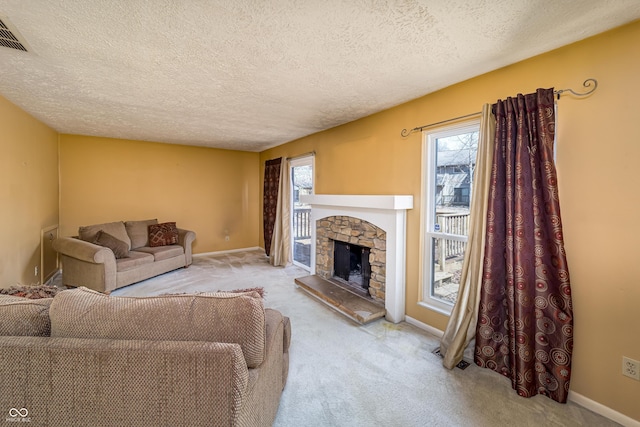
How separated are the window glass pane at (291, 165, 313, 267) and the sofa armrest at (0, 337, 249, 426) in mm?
3898

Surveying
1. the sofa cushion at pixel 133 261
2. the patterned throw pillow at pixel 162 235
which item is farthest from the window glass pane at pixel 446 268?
the patterned throw pillow at pixel 162 235

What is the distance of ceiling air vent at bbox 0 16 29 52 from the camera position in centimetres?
157

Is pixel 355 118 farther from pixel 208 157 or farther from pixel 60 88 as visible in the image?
pixel 208 157

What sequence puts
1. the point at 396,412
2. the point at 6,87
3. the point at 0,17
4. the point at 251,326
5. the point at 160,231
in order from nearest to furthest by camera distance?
the point at 251,326
the point at 0,17
the point at 396,412
the point at 6,87
the point at 160,231

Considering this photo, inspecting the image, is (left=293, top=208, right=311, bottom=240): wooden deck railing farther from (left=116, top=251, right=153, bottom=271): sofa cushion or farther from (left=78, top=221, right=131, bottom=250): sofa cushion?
(left=78, top=221, right=131, bottom=250): sofa cushion

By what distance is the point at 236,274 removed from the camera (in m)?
4.52

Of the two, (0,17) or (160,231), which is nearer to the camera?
(0,17)

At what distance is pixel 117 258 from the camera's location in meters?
3.95

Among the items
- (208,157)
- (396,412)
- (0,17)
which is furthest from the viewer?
(208,157)

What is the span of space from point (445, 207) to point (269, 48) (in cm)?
208

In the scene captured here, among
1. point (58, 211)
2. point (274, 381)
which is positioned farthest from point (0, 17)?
point (58, 211)

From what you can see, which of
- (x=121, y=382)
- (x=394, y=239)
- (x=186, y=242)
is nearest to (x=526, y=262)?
(x=394, y=239)

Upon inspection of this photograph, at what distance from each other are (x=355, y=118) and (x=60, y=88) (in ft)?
10.0

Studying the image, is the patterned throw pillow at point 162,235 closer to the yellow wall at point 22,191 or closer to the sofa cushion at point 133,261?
the sofa cushion at point 133,261
